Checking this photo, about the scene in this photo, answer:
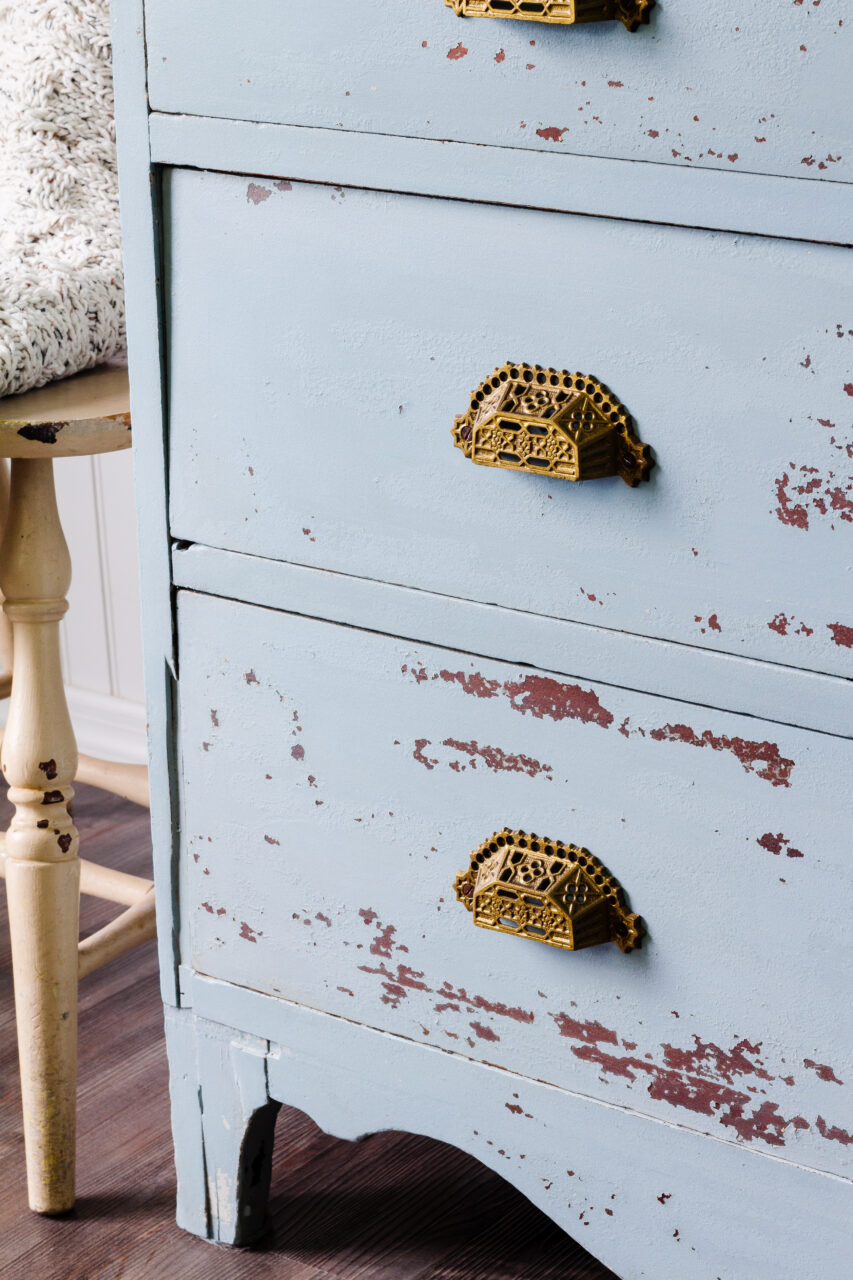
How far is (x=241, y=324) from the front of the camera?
0.76 metres

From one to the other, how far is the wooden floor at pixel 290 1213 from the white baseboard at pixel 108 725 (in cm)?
53

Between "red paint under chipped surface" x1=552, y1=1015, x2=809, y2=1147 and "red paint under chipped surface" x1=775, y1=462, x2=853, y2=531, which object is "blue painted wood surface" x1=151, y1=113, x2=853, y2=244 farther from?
"red paint under chipped surface" x1=552, y1=1015, x2=809, y2=1147

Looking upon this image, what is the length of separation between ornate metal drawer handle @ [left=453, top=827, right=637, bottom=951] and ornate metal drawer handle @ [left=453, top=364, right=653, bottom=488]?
20cm

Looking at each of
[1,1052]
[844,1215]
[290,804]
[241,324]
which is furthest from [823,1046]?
[1,1052]

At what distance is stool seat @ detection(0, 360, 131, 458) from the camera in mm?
881

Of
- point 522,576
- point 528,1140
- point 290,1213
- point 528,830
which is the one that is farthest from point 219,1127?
point 522,576

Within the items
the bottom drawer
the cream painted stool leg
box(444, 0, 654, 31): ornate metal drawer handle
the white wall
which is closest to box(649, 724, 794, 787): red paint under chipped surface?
the bottom drawer

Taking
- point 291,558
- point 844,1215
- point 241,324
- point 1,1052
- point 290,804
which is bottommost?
point 1,1052

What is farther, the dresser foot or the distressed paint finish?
the dresser foot

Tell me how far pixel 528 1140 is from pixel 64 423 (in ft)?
1.60

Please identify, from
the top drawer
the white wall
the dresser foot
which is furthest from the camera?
the white wall

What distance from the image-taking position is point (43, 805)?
0.97 m

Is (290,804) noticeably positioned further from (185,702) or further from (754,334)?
(754,334)

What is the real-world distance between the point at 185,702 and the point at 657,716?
29 cm
